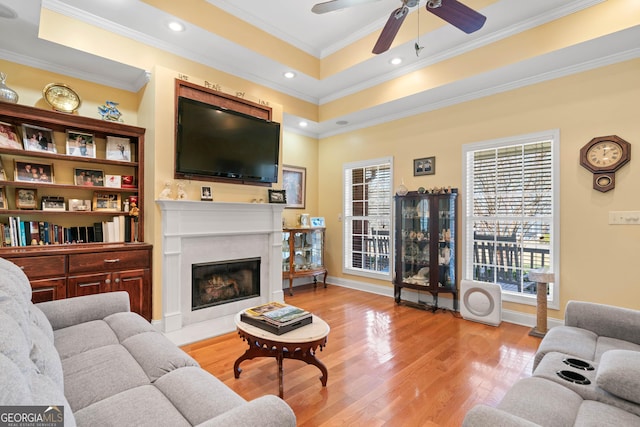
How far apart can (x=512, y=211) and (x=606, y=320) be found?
187cm

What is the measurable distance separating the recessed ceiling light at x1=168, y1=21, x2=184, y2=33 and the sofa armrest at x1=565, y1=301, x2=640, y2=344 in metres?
4.29

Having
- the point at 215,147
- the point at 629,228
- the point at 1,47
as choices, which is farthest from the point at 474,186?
the point at 1,47

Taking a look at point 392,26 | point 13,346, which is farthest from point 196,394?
point 392,26

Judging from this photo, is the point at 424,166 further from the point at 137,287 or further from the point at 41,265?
the point at 41,265

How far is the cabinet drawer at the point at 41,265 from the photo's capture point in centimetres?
258

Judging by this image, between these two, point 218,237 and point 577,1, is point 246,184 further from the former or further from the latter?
point 577,1

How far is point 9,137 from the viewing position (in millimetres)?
2807

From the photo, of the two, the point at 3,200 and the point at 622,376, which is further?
the point at 3,200

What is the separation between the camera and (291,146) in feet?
17.6

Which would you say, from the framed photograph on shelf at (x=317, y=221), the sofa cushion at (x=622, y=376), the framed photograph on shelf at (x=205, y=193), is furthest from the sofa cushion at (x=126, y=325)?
the framed photograph on shelf at (x=317, y=221)

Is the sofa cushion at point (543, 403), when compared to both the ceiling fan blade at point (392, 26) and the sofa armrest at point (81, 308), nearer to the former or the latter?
the ceiling fan blade at point (392, 26)

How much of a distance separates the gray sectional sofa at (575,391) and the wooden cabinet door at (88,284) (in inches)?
130

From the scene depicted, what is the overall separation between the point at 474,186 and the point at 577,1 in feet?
6.69

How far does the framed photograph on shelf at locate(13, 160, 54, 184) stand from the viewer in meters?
2.88
